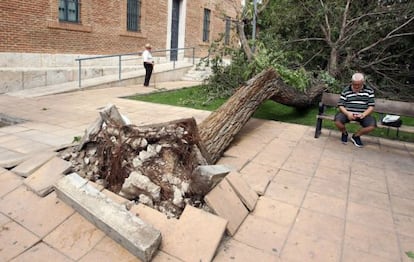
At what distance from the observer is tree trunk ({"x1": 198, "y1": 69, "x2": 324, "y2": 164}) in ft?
13.8

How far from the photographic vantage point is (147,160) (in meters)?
3.04

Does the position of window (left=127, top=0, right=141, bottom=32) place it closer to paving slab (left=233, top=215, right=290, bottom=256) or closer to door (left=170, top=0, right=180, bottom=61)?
door (left=170, top=0, right=180, bottom=61)

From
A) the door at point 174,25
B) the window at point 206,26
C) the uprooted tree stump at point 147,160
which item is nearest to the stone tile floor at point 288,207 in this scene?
the uprooted tree stump at point 147,160

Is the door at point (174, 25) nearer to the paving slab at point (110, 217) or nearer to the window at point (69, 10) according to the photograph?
the window at point (69, 10)

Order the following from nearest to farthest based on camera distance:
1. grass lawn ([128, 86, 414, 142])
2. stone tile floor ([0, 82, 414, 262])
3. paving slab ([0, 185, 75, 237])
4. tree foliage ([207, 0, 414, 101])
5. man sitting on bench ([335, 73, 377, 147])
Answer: stone tile floor ([0, 82, 414, 262])
paving slab ([0, 185, 75, 237])
man sitting on bench ([335, 73, 377, 147])
grass lawn ([128, 86, 414, 142])
tree foliage ([207, 0, 414, 101])

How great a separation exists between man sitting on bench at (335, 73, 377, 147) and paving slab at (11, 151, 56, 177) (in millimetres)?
4171

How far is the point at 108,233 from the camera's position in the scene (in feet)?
8.02

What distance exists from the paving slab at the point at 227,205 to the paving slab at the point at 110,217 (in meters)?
0.57

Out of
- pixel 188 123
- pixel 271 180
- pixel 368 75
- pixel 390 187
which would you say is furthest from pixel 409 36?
pixel 188 123

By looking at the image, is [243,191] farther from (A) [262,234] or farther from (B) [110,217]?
(B) [110,217]

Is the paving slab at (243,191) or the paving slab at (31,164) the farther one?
the paving slab at (31,164)

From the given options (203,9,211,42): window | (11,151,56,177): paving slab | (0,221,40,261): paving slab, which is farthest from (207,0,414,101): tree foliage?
(203,9,211,42): window

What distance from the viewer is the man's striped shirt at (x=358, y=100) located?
5.01 meters

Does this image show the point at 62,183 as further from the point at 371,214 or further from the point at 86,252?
the point at 371,214
